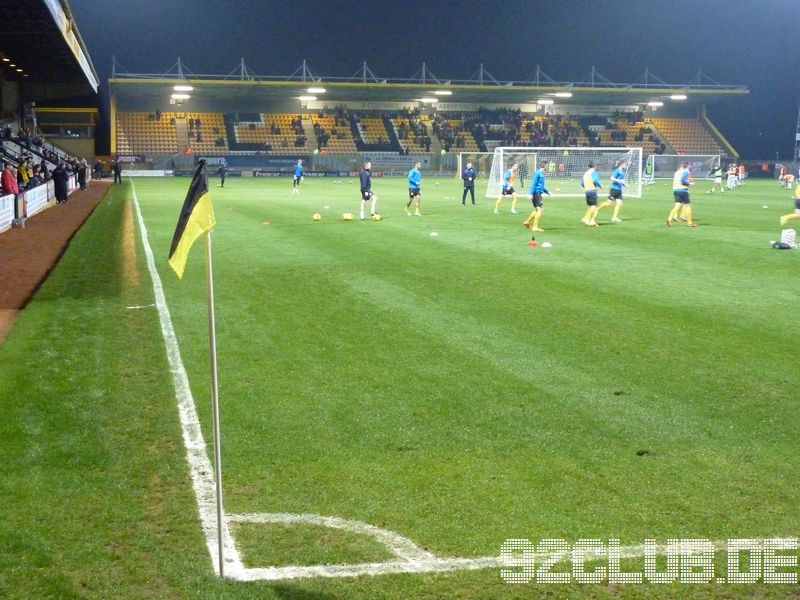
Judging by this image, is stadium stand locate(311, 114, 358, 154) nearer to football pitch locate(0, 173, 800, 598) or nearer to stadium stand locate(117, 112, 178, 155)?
stadium stand locate(117, 112, 178, 155)

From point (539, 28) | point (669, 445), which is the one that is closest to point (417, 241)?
point (669, 445)

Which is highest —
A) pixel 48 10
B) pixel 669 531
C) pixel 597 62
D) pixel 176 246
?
pixel 597 62

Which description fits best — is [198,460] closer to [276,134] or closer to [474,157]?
[474,157]

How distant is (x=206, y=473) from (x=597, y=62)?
83314mm

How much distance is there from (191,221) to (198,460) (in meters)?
2.05

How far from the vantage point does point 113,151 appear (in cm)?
7131

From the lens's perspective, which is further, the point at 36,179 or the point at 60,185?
the point at 60,185

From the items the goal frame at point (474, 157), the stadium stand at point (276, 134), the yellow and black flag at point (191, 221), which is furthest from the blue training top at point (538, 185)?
the stadium stand at point (276, 134)

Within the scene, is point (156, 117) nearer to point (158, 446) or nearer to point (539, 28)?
point (539, 28)

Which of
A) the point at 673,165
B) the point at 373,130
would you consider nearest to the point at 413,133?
the point at 373,130

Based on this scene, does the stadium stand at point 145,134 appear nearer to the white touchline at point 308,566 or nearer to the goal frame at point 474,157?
the goal frame at point 474,157

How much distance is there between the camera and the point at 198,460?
240 inches

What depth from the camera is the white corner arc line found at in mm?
4727

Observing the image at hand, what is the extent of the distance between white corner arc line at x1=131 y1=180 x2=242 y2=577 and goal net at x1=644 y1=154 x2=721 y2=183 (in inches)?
2172
